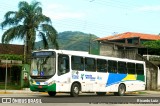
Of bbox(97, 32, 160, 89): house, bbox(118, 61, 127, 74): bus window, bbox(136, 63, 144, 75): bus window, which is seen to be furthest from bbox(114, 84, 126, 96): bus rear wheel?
bbox(97, 32, 160, 89): house

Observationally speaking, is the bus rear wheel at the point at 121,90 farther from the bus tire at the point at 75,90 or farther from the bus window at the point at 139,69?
the bus tire at the point at 75,90

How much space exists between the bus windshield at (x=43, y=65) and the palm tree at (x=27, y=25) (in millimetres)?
17083

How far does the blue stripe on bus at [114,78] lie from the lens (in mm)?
27562

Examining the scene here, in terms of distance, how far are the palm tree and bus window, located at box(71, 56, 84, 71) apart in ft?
53.8

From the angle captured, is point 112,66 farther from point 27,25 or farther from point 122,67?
point 27,25

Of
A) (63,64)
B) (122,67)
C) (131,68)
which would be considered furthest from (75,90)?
(131,68)

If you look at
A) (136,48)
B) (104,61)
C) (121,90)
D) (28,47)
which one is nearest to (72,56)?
(104,61)

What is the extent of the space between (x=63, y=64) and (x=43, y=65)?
1212 mm

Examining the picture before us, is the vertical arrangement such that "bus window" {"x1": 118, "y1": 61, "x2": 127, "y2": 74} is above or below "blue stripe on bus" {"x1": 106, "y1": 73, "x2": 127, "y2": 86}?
above

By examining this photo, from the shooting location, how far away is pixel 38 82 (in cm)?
2277

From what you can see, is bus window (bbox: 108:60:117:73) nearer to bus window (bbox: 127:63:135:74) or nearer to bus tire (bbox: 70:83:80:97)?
bus window (bbox: 127:63:135:74)

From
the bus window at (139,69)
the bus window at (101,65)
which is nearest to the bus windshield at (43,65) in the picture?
the bus window at (101,65)

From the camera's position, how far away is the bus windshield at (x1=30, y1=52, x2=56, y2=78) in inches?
893

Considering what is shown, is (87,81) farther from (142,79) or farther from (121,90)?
(142,79)
